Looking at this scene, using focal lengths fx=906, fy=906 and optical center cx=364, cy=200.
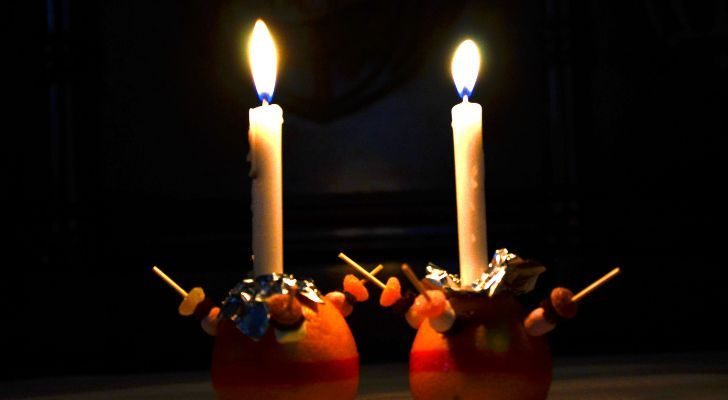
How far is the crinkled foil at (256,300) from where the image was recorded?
0.88 metres

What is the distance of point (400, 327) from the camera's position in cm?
213

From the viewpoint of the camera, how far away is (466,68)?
0.98 meters

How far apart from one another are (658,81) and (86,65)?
4.57 ft

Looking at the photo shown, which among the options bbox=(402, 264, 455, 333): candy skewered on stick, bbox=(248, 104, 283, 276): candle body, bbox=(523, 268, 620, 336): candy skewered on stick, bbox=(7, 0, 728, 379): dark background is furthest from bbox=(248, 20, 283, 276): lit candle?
bbox=(7, 0, 728, 379): dark background

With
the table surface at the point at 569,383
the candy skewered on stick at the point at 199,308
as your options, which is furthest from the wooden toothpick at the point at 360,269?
the table surface at the point at 569,383

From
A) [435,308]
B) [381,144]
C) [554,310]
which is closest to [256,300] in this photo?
[435,308]

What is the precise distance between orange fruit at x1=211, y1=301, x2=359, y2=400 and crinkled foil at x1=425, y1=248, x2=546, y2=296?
0.40 ft

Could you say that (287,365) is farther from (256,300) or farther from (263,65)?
(263,65)

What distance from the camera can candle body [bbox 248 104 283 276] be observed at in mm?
940

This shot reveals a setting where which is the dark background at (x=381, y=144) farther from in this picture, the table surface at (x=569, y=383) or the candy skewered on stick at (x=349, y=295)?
the candy skewered on stick at (x=349, y=295)

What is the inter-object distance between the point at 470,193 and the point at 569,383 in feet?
1.92

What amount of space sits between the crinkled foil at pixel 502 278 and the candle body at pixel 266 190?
165mm

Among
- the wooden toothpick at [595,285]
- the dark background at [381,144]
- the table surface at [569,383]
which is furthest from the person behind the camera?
the dark background at [381,144]

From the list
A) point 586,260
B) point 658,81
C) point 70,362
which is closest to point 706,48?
point 658,81
